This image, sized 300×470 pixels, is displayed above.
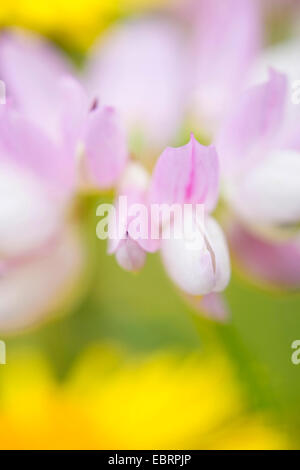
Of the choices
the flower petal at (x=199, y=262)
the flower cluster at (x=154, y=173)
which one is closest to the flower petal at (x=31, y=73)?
the flower cluster at (x=154, y=173)

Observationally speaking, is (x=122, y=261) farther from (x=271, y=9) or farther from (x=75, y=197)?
(x=271, y=9)

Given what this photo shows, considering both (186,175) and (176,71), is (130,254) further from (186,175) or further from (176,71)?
(176,71)

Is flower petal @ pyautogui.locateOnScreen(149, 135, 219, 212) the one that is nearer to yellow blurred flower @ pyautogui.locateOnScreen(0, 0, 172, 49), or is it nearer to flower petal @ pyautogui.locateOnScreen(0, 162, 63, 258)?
flower petal @ pyautogui.locateOnScreen(0, 162, 63, 258)

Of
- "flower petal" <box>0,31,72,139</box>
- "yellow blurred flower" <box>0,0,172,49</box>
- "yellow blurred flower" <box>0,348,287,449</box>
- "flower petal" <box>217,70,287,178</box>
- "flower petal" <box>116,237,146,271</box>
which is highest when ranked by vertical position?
"yellow blurred flower" <box>0,0,172,49</box>

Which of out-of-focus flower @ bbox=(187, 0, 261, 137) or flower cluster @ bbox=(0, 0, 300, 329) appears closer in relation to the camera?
flower cluster @ bbox=(0, 0, 300, 329)

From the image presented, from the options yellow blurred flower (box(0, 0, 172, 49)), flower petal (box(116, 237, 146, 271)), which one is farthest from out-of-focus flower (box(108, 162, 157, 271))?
yellow blurred flower (box(0, 0, 172, 49))

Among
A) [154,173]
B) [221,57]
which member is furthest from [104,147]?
[221,57]
